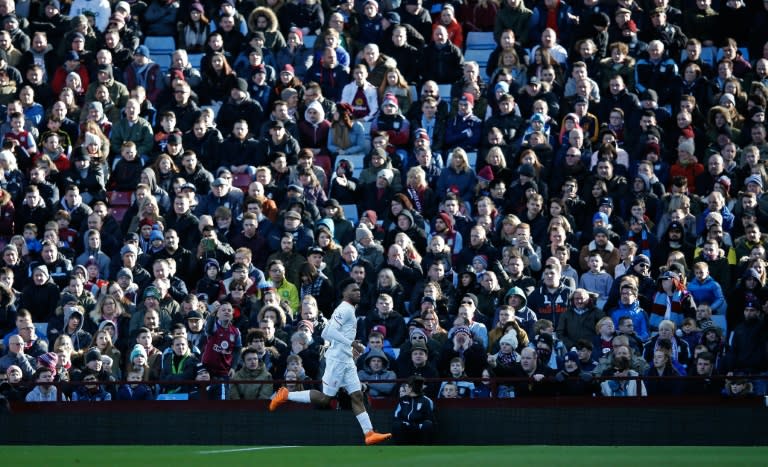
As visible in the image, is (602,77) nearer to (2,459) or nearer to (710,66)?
(710,66)

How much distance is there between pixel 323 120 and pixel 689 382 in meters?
8.40

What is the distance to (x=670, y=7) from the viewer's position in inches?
1050

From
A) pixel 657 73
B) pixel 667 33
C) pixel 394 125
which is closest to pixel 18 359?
pixel 394 125

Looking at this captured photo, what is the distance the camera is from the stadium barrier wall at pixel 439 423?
1850 cm

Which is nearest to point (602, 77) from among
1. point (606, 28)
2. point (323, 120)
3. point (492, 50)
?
point (606, 28)

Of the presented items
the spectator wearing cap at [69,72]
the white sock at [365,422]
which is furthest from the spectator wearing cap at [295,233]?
the spectator wearing cap at [69,72]

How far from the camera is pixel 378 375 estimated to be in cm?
2006

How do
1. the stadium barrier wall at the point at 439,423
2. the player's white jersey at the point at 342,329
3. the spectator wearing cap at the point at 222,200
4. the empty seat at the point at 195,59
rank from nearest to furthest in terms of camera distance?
1. the player's white jersey at the point at 342,329
2. the stadium barrier wall at the point at 439,423
3. the spectator wearing cap at the point at 222,200
4. the empty seat at the point at 195,59

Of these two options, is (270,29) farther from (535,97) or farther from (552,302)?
(552,302)

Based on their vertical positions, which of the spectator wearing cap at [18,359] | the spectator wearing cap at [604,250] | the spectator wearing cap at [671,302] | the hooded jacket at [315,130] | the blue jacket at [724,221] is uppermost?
the hooded jacket at [315,130]

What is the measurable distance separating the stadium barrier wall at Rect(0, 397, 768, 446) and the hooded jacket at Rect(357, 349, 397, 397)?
1.79 ft

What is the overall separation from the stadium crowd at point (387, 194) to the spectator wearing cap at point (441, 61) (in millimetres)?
38

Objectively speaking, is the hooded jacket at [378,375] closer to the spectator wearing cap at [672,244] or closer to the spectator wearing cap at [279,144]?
the spectator wearing cap at [672,244]

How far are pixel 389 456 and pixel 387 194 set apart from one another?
24.9 ft
